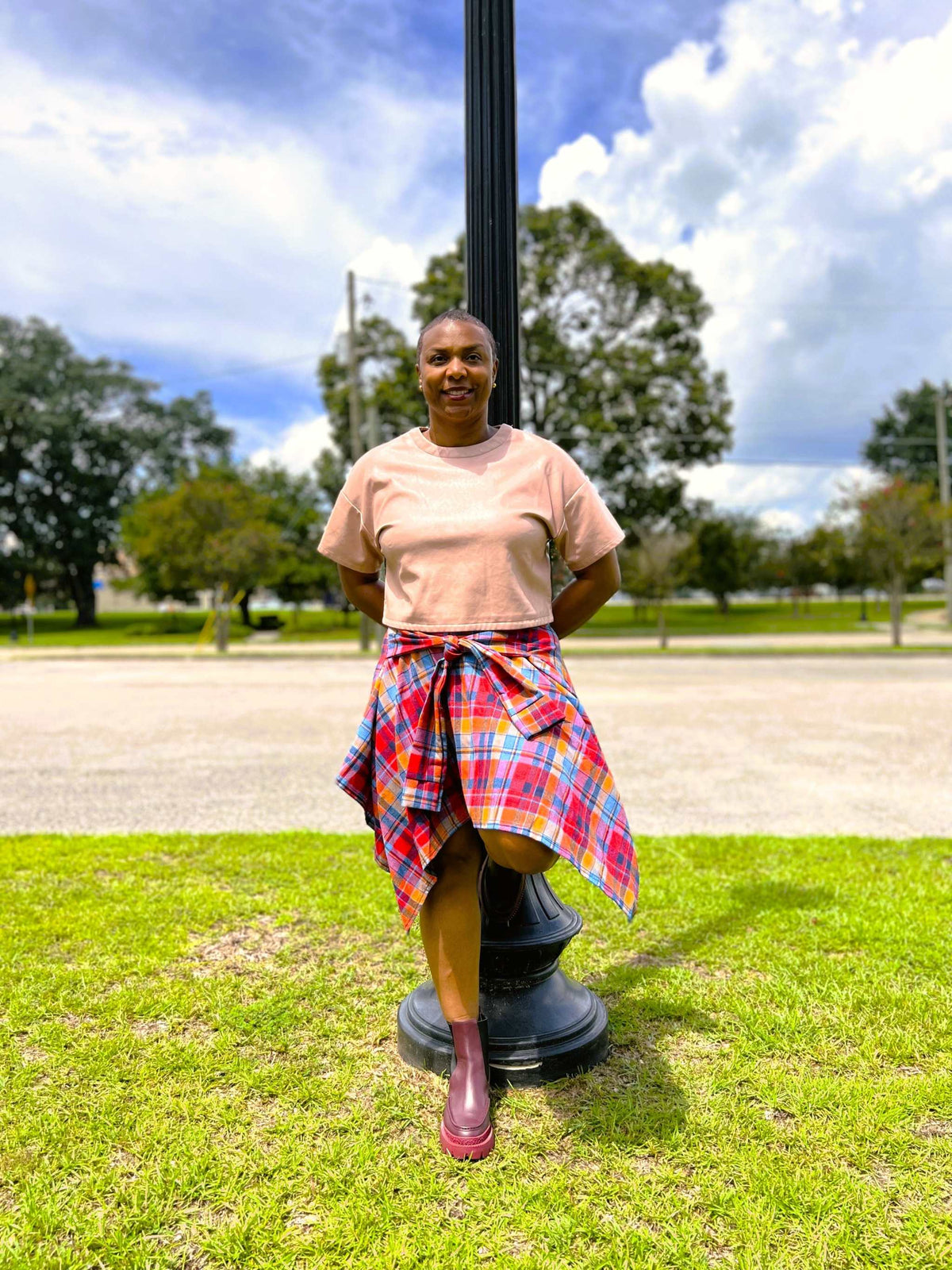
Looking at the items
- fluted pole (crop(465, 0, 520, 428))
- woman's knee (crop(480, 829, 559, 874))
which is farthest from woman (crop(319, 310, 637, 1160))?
fluted pole (crop(465, 0, 520, 428))

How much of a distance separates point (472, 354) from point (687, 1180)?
197cm

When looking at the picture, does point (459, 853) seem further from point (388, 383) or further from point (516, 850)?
point (388, 383)

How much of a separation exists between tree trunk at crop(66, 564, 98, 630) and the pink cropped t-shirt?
49892 mm

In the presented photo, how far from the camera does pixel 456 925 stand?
90.4 inches

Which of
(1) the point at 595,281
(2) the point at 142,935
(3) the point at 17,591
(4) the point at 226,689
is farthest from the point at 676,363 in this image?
(3) the point at 17,591

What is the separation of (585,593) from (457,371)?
666 millimetres

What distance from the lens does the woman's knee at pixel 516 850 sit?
83.4 inches

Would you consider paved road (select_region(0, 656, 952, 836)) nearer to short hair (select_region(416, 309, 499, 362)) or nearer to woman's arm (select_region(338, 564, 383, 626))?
woman's arm (select_region(338, 564, 383, 626))

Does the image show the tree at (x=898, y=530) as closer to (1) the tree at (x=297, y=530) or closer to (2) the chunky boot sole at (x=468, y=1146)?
(1) the tree at (x=297, y=530)

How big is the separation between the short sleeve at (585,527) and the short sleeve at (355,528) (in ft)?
1.60

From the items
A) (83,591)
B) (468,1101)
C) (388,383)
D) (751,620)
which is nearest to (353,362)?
(388,383)

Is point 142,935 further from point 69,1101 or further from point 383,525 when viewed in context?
point 383,525

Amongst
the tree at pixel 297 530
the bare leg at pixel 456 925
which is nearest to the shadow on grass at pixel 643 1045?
the bare leg at pixel 456 925

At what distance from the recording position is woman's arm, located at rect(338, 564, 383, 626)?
2607 mm
